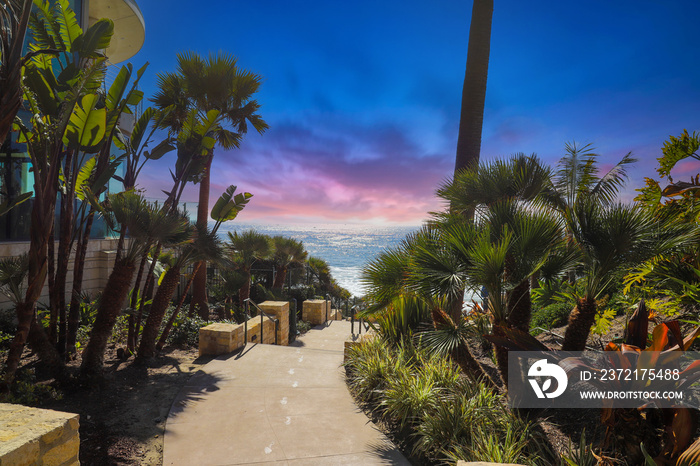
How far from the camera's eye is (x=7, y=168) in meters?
9.20

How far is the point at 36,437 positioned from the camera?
89.0 inches

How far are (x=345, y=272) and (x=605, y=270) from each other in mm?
93405

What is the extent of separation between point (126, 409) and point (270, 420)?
6.50ft

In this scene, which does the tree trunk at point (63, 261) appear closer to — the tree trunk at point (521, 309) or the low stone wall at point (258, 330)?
the low stone wall at point (258, 330)

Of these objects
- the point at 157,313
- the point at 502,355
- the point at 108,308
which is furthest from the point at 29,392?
the point at 502,355

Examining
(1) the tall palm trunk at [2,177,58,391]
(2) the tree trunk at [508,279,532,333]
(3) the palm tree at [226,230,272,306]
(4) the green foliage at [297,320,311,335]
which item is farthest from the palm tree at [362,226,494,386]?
(3) the palm tree at [226,230,272,306]

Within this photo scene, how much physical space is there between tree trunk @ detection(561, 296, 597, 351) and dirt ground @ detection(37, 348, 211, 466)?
457cm

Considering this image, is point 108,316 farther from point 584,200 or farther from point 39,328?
point 584,200

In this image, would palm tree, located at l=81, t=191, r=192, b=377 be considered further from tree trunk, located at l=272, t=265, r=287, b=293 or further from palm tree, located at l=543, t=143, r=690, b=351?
tree trunk, located at l=272, t=265, r=287, b=293

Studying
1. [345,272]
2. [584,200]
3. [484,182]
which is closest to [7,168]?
[484,182]

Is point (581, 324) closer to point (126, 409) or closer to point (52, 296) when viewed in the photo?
point (126, 409)

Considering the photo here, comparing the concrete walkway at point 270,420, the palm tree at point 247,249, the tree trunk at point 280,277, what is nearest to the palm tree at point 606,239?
the concrete walkway at point 270,420

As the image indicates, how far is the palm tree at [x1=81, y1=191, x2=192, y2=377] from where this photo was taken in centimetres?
532

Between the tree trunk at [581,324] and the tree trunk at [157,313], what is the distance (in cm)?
659
